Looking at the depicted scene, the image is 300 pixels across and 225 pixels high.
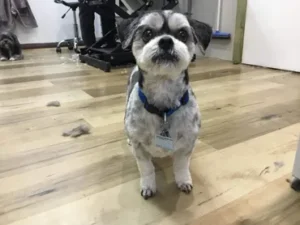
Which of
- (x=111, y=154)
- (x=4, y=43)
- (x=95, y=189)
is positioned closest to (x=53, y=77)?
(x=4, y=43)

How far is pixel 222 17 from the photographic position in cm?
304

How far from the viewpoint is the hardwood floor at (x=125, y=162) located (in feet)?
2.83

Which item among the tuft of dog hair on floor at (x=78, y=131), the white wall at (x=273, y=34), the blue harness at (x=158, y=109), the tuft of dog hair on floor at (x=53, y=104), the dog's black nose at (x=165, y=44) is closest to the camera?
the dog's black nose at (x=165, y=44)

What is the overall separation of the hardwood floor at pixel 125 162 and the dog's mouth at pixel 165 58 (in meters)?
0.42

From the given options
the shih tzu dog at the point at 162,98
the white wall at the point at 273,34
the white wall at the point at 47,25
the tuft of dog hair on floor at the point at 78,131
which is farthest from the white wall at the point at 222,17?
the shih tzu dog at the point at 162,98

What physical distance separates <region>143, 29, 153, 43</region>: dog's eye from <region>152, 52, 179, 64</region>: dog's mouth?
0.32 feet

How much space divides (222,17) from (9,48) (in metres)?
2.27

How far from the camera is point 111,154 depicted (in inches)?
47.2

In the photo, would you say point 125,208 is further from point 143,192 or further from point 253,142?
point 253,142

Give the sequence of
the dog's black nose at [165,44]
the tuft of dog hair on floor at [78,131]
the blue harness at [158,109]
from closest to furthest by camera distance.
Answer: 1. the dog's black nose at [165,44]
2. the blue harness at [158,109]
3. the tuft of dog hair on floor at [78,131]

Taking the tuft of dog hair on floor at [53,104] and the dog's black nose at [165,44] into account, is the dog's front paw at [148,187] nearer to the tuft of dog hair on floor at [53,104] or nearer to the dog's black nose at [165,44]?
the dog's black nose at [165,44]

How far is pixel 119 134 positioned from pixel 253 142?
59cm

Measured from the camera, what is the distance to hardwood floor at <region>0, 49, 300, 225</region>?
861 millimetres

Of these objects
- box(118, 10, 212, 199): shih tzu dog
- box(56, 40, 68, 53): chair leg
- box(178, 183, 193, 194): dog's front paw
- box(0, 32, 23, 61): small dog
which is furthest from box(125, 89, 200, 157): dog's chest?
box(56, 40, 68, 53): chair leg
